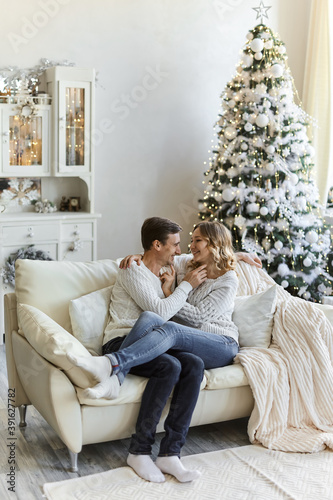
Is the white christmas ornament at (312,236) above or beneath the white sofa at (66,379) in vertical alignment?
above

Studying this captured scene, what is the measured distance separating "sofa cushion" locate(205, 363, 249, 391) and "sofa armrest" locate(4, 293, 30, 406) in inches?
36.2

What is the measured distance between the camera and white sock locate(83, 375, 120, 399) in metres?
2.61

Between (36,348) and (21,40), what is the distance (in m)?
2.93

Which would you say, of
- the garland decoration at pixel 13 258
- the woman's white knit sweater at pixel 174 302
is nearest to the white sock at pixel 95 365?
the woman's white knit sweater at pixel 174 302

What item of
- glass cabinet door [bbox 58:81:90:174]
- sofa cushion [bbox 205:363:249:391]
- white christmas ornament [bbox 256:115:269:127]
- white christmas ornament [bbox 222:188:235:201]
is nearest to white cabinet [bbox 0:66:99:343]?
glass cabinet door [bbox 58:81:90:174]

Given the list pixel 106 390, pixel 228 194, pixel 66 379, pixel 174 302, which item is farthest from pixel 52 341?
pixel 228 194

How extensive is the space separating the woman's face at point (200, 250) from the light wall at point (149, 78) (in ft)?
7.52

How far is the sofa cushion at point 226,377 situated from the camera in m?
2.99

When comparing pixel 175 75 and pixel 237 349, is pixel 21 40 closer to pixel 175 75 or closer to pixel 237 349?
pixel 175 75

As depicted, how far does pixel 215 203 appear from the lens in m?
5.22

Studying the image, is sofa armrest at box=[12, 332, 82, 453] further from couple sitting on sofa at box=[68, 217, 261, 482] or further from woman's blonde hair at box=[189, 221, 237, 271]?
woman's blonde hair at box=[189, 221, 237, 271]

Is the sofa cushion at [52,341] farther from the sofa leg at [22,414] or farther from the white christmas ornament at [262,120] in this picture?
the white christmas ornament at [262,120]

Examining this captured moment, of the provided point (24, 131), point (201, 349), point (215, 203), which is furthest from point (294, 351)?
point (24, 131)

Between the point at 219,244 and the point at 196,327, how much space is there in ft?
1.46
